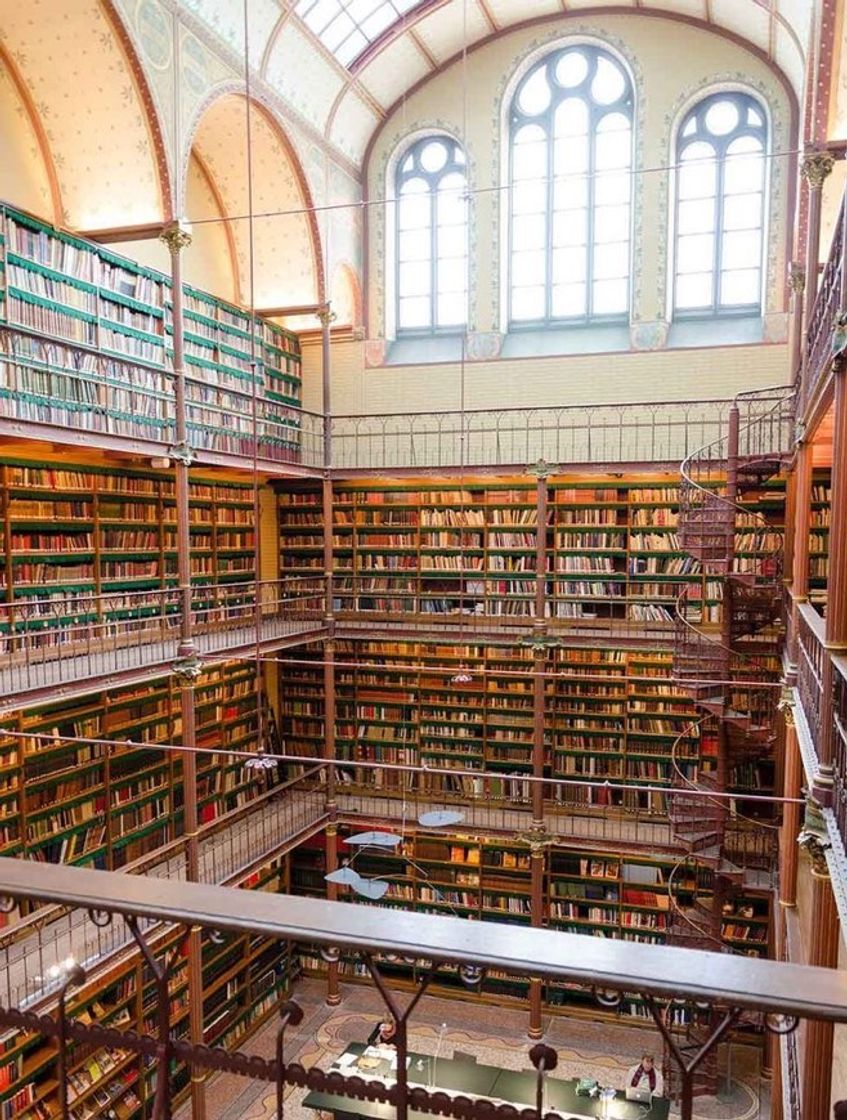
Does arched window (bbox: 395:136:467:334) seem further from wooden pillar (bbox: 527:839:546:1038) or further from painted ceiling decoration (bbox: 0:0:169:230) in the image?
wooden pillar (bbox: 527:839:546:1038)

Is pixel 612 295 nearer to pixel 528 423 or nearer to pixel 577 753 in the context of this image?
pixel 528 423

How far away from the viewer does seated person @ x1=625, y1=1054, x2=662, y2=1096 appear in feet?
22.9

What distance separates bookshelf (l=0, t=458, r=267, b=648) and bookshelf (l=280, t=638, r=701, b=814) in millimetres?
1740

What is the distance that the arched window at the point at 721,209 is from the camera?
31.4ft

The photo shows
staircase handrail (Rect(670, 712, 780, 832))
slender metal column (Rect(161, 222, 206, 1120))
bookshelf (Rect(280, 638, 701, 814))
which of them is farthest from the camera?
bookshelf (Rect(280, 638, 701, 814))

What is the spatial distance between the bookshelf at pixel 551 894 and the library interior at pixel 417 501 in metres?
0.05

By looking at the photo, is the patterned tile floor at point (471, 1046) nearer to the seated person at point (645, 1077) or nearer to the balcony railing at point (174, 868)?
the seated person at point (645, 1077)

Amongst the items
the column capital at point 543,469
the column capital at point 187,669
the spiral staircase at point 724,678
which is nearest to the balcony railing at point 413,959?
the column capital at point 187,669

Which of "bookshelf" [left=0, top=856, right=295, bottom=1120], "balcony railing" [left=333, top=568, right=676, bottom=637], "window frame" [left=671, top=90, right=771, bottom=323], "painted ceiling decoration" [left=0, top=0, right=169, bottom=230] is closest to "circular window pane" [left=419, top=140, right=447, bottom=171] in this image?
"window frame" [left=671, top=90, right=771, bottom=323]

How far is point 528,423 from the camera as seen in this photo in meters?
10.1

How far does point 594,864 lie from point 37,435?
7.06 meters

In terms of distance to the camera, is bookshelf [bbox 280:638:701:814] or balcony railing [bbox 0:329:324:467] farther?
bookshelf [bbox 280:638:701:814]

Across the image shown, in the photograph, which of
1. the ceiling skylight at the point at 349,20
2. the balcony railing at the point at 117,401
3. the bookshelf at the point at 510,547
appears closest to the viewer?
the balcony railing at the point at 117,401

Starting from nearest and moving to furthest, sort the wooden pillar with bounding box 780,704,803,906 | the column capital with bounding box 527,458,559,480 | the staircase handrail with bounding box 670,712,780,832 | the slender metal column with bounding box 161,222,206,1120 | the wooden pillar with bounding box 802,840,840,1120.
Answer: the wooden pillar with bounding box 802,840,840,1120, the wooden pillar with bounding box 780,704,803,906, the slender metal column with bounding box 161,222,206,1120, the staircase handrail with bounding box 670,712,780,832, the column capital with bounding box 527,458,559,480
